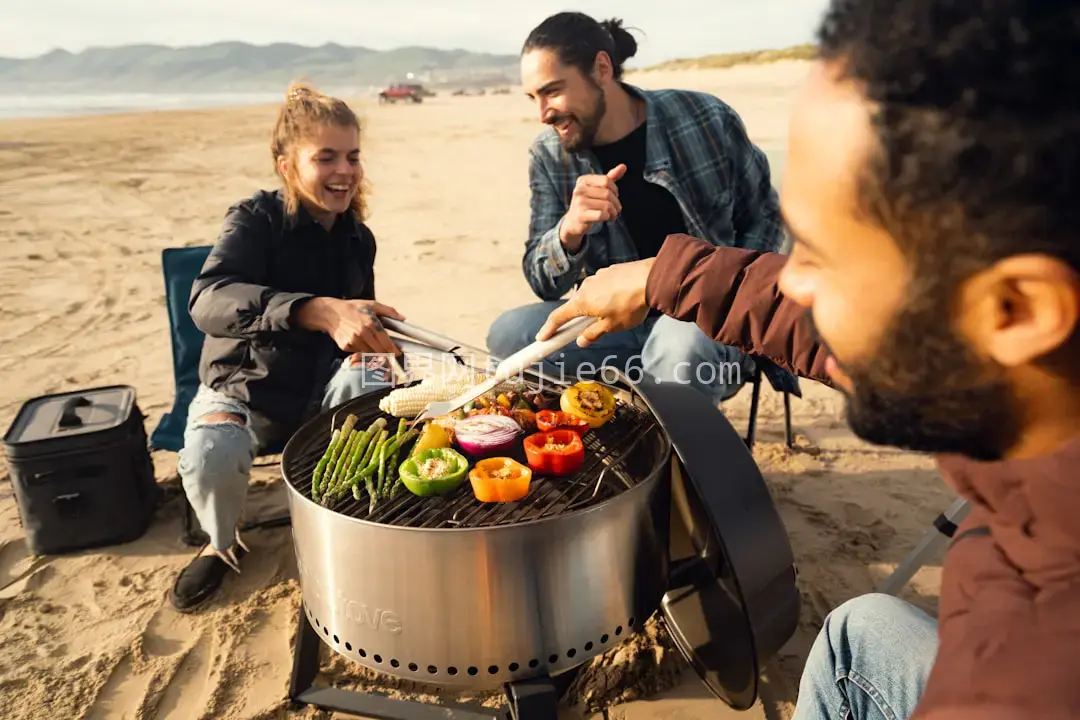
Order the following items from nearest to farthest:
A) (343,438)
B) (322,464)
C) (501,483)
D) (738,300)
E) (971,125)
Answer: (971,125) < (738,300) < (501,483) < (322,464) < (343,438)

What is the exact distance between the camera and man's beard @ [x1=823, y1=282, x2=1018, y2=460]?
2.91 ft

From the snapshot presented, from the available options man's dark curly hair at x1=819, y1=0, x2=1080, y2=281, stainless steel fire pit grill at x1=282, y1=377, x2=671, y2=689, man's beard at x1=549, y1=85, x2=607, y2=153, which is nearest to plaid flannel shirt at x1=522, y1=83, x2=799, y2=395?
man's beard at x1=549, y1=85, x2=607, y2=153

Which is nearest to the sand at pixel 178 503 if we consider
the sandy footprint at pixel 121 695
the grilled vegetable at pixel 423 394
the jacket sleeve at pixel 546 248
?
the sandy footprint at pixel 121 695

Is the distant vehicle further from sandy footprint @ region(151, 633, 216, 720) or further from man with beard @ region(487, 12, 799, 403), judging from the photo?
sandy footprint @ region(151, 633, 216, 720)

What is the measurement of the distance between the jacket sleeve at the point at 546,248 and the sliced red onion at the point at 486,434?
1.48 m

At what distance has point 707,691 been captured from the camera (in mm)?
2859

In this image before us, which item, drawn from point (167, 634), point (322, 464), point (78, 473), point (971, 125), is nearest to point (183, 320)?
point (78, 473)

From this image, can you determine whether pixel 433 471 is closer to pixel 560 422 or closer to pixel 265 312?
pixel 560 422

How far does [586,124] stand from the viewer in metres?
4.11

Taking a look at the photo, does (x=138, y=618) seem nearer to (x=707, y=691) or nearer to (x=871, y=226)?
(x=707, y=691)

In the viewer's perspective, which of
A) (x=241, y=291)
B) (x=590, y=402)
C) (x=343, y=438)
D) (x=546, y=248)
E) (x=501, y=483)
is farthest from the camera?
(x=546, y=248)

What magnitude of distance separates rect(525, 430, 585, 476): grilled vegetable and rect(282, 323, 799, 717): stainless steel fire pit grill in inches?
1.7

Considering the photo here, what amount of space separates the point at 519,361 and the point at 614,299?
1.42ft

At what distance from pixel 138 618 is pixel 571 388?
2222mm
